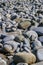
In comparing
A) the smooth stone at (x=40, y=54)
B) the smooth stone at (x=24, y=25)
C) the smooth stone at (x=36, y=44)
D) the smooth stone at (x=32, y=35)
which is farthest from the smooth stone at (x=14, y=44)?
the smooth stone at (x=24, y=25)

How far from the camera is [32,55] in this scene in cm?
365

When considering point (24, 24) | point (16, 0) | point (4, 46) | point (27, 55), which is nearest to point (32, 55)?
point (27, 55)

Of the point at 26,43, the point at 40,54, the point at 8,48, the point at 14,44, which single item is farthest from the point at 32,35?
the point at 40,54

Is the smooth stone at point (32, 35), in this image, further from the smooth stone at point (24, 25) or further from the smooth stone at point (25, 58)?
the smooth stone at point (25, 58)

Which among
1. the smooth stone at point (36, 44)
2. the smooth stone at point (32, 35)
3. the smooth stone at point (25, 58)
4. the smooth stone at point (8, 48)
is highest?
the smooth stone at point (32, 35)

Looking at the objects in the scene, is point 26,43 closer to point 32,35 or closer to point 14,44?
point 14,44

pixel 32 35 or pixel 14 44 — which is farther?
pixel 32 35

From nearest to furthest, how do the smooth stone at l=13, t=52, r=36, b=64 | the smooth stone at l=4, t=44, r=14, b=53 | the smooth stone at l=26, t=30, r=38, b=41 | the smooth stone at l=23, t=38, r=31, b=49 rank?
the smooth stone at l=13, t=52, r=36, b=64, the smooth stone at l=4, t=44, r=14, b=53, the smooth stone at l=23, t=38, r=31, b=49, the smooth stone at l=26, t=30, r=38, b=41

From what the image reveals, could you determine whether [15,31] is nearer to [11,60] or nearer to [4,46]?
[4,46]

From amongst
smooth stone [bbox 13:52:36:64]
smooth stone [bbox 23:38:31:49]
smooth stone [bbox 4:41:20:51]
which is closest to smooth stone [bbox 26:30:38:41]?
smooth stone [bbox 23:38:31:49]

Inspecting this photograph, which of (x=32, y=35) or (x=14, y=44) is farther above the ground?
(x=32, y=35)

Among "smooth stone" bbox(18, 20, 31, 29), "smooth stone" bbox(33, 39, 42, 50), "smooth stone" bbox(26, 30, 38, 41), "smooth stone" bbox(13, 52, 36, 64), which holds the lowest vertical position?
"smooth stone" bbox(13, 52, 36, 64)

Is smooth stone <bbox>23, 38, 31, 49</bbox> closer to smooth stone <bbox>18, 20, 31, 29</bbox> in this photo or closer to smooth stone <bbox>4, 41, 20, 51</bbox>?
smooth stone <bbox>4, 41, 20, 51</bbox>

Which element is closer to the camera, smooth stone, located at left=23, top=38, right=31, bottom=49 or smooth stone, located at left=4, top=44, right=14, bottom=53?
smooth stone, located at left=4, top=44, right=14, bottom=53
